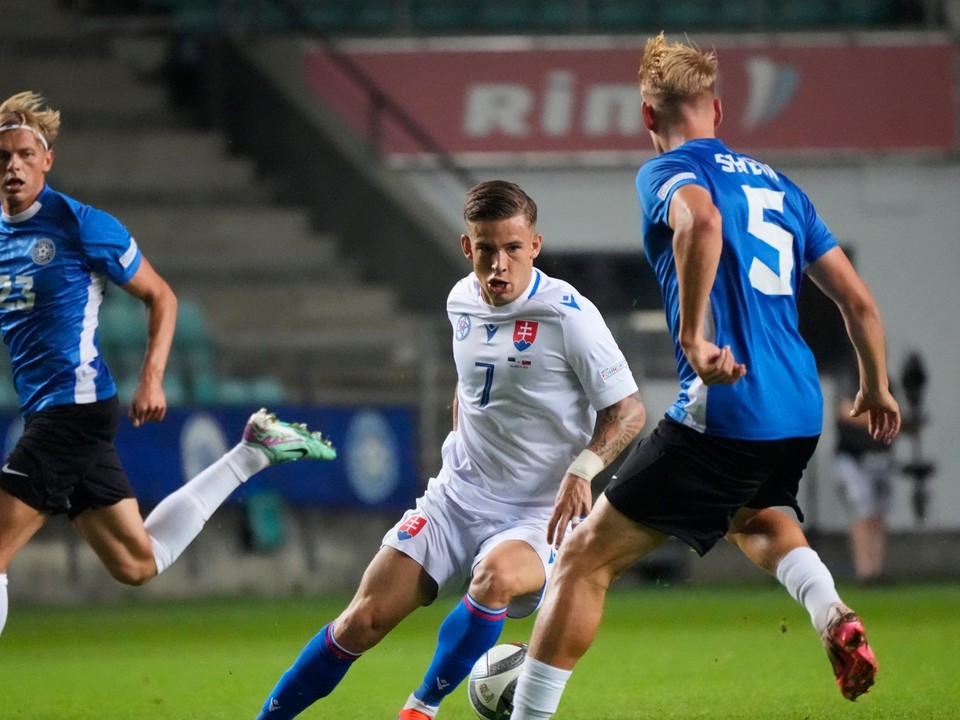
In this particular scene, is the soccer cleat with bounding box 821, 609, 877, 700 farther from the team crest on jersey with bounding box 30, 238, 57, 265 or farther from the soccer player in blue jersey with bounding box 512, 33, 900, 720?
the team crest on jersey with bounding box 30, 238, 57, 265

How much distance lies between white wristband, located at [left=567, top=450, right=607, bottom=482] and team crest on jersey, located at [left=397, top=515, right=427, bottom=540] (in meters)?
0.59

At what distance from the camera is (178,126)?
615 inches

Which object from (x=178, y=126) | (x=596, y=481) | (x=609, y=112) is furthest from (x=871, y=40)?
(x=178, y=126)

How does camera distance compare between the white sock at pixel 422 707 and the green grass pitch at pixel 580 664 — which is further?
the green grass pitch at pixel 580 664

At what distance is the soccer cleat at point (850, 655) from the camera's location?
4.04 metres

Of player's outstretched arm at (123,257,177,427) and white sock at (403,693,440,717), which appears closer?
white sock at (403,693,440,717)

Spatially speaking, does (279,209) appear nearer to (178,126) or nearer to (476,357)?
(178,126)

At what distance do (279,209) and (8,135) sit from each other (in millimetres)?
9628

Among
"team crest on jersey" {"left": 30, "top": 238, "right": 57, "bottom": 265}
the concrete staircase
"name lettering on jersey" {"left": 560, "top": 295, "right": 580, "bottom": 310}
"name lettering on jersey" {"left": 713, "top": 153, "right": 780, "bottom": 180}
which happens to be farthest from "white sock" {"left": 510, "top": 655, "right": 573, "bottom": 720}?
the concrete staircase

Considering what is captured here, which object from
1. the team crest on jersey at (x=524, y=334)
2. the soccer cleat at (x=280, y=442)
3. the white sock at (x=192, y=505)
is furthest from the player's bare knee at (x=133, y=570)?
the team crest on jersey at (x=524, y=334)

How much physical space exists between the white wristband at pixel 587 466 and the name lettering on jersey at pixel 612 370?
31 cm

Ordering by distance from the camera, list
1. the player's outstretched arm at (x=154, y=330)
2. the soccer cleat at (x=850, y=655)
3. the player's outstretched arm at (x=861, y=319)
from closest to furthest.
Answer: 1. the soccer cleat at (x=850, y=655)
2. the player's outstretched arm at (x=861, y=319)
3. the player's outstretched arm at (x=154, y=330)

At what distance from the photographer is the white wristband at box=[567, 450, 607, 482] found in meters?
4.27

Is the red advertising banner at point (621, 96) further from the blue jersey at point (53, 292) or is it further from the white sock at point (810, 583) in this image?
the white sock at point (810, 583)
